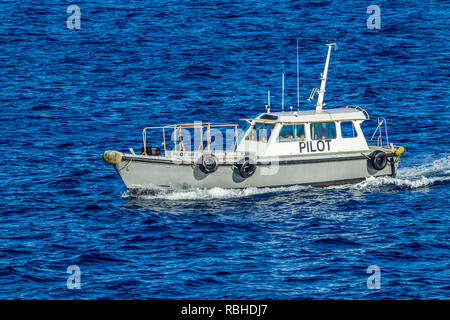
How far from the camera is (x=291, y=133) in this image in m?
31.7

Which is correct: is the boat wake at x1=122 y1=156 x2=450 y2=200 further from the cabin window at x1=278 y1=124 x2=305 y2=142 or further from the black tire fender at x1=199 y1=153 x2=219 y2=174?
the cabin window at x1=278 y1=124 x2=305 y2=142

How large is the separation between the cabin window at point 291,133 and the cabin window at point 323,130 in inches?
18.6

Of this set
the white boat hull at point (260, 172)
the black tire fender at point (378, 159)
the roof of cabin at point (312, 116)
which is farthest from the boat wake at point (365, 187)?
the roof of cabin at point (312, 116)

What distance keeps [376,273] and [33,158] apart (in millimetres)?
19324

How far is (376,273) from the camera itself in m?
23.0

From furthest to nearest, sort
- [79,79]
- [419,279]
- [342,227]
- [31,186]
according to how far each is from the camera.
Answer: [79,79] → [31,186] → [342,227] → [419,279]

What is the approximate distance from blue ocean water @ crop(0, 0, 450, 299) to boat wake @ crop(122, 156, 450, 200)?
88mm

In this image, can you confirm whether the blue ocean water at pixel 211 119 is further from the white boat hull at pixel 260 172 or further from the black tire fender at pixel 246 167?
the black tire fender at pixel 246 167

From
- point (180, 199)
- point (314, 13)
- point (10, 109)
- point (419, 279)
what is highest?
point (314, 13)

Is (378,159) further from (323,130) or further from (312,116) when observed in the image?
(312,116)

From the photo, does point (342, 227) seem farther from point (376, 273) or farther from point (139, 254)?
point (139, 254)

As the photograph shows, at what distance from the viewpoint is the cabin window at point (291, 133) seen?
31.6m
